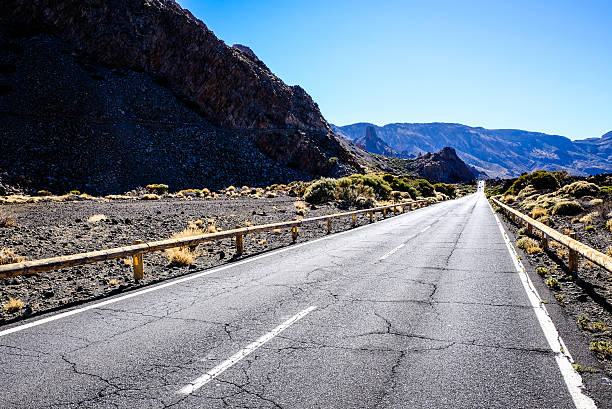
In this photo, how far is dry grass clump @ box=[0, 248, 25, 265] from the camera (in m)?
8.66

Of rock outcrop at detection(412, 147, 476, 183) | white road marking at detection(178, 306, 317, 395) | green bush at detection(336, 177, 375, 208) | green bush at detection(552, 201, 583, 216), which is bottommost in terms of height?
white road marking at detection(178, 306, 317, 395)

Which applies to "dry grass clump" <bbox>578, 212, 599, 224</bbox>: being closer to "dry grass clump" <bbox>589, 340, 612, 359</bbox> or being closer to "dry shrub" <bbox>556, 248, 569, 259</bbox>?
"dry shrub" <bbox>556, 248, 569, 259</bbox>

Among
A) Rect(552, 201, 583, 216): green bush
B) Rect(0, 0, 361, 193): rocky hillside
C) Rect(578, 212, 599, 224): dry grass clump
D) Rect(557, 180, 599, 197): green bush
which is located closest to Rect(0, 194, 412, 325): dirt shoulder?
Rect(578, 212, 599, 224): dry grass clump

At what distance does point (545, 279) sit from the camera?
7750 mm

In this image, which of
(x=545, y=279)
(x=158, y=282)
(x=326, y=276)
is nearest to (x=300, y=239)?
(x=326, y=276)

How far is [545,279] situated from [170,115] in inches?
2221

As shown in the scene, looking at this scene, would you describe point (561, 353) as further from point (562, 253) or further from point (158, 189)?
point (158, 189)

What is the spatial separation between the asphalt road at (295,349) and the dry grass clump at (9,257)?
458cm

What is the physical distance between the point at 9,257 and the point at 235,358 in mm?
8356

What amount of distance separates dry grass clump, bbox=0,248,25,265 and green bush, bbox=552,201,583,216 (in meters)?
27.1

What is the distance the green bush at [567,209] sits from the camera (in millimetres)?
22266

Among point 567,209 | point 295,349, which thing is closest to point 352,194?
point 567,209

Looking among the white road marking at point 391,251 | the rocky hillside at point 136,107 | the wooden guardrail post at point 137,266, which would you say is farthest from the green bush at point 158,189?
the wooden guardrail post at point 137,266

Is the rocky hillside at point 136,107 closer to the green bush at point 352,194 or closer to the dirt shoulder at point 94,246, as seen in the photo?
the green bush at point 352,194
